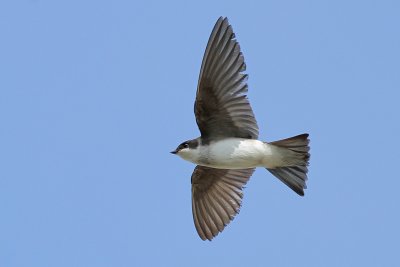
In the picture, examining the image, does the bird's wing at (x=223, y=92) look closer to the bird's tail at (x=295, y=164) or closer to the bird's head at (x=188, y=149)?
the bird's head at (x=188, y=149)

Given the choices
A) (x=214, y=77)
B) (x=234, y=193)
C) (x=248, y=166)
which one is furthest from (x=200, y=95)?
(x=234, y=193)

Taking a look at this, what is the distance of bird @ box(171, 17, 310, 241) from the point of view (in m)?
6.84

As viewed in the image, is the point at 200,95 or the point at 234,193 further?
the point at 234,193

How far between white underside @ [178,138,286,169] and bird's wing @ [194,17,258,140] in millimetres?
86

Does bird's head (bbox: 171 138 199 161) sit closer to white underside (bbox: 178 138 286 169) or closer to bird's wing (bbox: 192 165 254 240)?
white underside (bbox: 178 138 286 169)

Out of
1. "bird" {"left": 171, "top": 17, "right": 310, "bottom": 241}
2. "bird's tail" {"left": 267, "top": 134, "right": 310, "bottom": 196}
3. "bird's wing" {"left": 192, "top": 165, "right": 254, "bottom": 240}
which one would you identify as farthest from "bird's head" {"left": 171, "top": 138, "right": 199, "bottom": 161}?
"bird's wing" {"left": 192, "top": 165, "right": 254, "bottom": 240}

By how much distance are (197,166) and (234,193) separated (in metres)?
0.37

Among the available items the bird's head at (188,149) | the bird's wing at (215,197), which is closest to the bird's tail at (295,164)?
the bird's head at (188,149)

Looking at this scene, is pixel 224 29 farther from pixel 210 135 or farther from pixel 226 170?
pixel 226 170

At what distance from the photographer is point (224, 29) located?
22.3 ft

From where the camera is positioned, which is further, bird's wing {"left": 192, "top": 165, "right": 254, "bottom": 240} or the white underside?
bird's wing {"left": 192, "top": 165, "right": 254, "bottom": 240}

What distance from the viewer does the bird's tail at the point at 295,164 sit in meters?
6.87

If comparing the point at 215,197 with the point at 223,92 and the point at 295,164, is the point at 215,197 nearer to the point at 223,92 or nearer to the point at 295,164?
the point at 295,164

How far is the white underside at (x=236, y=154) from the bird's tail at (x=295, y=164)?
0.06 meters
